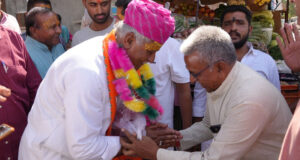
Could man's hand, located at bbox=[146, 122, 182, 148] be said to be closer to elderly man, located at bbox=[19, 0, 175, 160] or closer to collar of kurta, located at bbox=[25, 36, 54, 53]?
elderly man, located at bbox=[19, 0, 175, 160]

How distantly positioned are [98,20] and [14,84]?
5.71 ft

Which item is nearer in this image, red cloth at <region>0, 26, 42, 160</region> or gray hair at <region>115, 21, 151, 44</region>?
gray hair at <region>115, 21, 151, 44</region>

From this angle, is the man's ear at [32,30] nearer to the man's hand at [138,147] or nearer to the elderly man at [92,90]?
the elderly man at [92,90]

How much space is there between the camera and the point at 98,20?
4020mm

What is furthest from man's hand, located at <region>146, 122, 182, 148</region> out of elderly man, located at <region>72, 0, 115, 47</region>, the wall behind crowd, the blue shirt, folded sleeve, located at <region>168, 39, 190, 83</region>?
the wall behind crowd

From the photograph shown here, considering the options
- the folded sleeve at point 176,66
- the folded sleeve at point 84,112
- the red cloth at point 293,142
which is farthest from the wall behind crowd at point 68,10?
the red cloth at point 293,142

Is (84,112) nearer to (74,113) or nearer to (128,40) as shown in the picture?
(74,113)

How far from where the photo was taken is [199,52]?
213cm

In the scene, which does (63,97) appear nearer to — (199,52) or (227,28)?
(199,52)

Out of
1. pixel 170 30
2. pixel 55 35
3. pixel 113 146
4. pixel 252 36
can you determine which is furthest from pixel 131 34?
pixel 252 36

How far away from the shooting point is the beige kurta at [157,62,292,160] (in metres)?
2.11

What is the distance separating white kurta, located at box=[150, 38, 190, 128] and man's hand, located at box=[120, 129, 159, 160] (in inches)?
36.1

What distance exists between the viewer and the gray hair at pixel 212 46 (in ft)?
6.95

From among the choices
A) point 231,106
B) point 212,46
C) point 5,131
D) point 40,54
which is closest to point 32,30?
point 40,54
